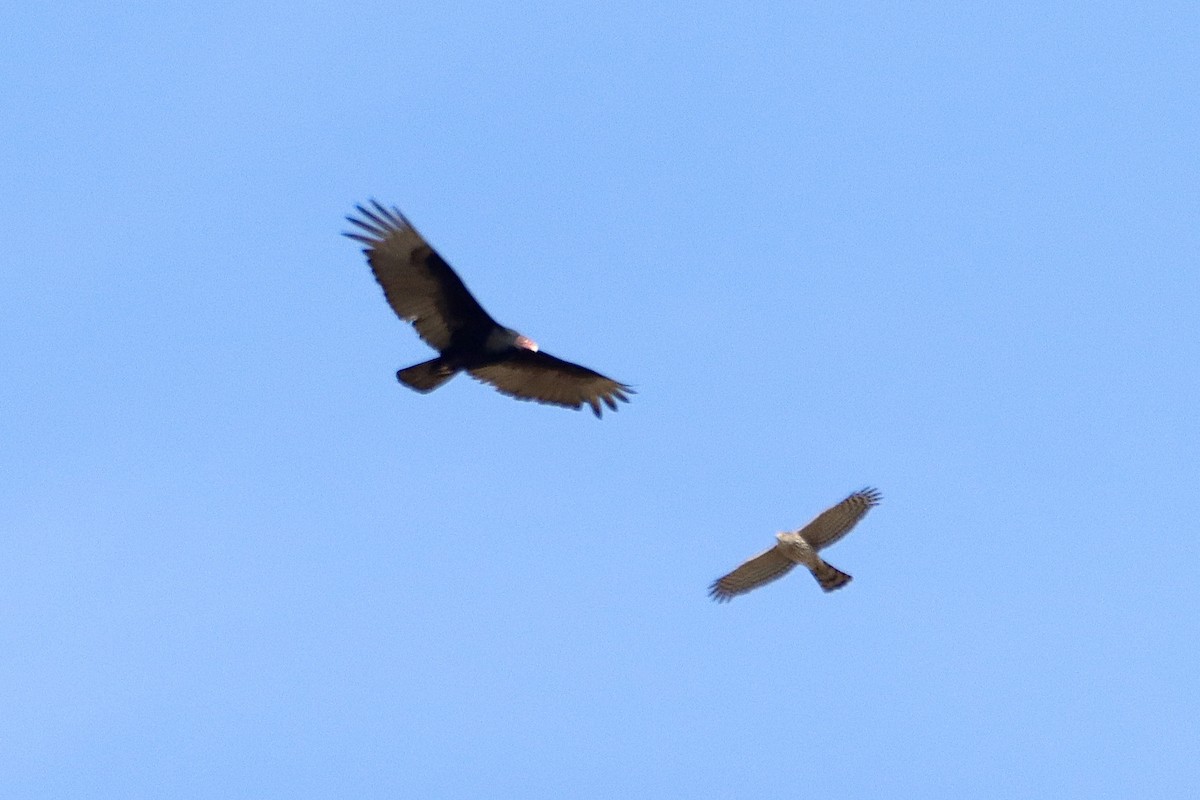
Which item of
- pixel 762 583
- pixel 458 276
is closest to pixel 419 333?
pixel 458 276

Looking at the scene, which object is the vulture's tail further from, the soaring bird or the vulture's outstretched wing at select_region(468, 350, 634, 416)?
the soaring bird

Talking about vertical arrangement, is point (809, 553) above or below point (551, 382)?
below

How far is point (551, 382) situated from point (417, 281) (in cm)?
203

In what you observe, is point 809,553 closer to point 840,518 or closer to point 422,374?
point 840,518

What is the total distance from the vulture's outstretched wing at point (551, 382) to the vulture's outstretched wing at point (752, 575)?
2.19 metres

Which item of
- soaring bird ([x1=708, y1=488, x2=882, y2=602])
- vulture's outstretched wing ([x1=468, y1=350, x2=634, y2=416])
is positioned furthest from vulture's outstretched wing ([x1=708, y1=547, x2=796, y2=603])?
vulture's outstretched wing ([x1=468, y1=350, x2=634, y2=416])

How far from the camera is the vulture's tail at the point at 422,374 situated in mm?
49469

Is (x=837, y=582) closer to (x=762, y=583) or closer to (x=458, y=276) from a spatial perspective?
(x=762, y=583)

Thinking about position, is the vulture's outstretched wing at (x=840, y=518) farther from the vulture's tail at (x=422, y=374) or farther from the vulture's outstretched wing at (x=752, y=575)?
the vulture's tail at (x=422, y=374)

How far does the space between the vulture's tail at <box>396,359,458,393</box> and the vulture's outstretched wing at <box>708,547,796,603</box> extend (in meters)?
3.83

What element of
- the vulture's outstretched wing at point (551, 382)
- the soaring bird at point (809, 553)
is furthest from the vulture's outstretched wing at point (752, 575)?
the vulture's outstretched wing at point (551, 382)

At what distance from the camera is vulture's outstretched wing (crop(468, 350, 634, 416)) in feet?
164

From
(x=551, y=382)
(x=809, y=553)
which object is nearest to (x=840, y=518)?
(x=809, y=553)

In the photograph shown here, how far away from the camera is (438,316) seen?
162 feet
